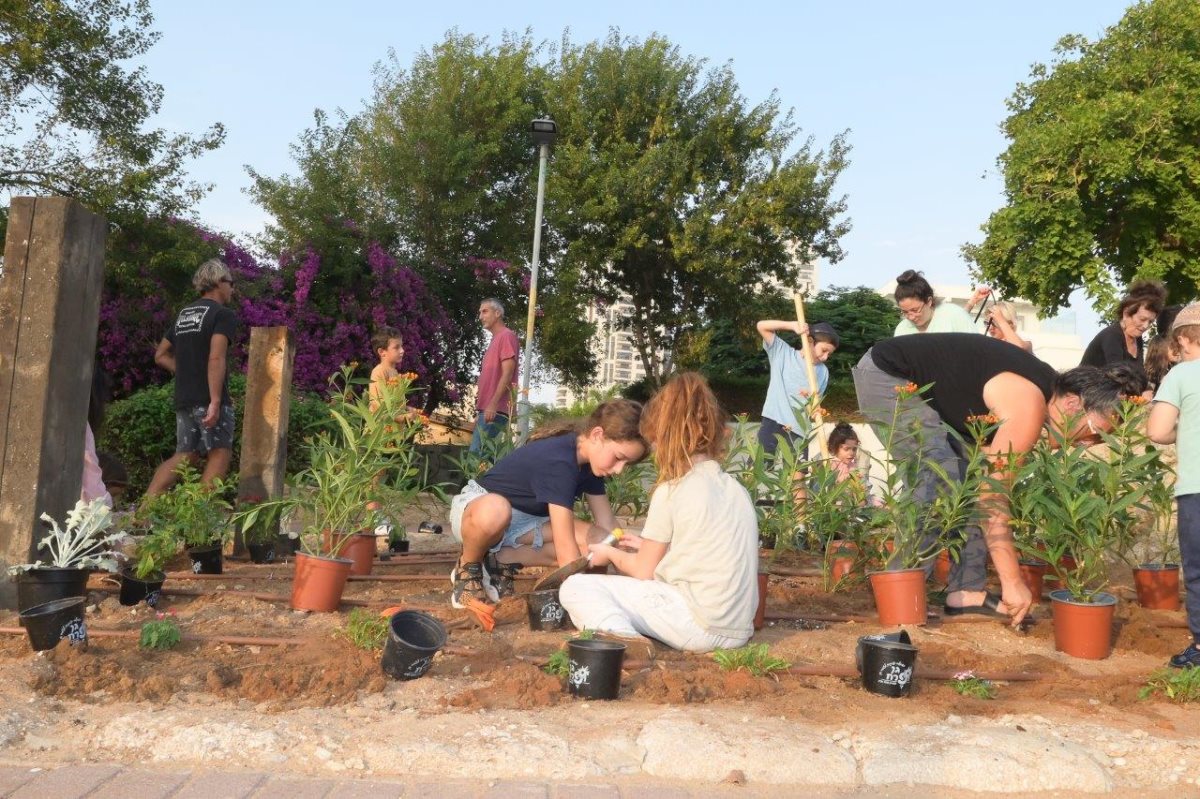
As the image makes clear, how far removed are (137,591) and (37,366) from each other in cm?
106

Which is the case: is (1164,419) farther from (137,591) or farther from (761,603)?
(137,591)

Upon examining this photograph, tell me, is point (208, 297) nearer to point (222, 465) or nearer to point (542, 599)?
point (222, 465)

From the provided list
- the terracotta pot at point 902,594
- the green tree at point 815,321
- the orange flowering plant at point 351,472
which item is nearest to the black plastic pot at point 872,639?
the terracotta pot at point 902,594

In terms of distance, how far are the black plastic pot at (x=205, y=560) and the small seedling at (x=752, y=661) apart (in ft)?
9.99

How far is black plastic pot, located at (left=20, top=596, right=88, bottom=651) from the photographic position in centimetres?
379

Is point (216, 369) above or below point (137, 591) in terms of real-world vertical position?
above

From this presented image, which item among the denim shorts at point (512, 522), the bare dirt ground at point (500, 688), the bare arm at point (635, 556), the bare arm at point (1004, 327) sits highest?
the bare arm at point (1004, 327)

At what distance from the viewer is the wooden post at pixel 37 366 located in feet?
15.3

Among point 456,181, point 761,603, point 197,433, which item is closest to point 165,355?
point 197,433

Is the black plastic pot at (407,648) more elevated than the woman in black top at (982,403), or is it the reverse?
the woman in black top at (982,403)

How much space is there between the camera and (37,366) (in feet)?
15.6

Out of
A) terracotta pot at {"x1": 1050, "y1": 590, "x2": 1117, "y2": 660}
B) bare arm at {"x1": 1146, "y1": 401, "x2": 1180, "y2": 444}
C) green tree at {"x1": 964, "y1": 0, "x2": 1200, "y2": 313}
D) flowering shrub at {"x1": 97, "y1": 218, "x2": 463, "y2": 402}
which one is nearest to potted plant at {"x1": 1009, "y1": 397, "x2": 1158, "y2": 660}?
terracotta pot at {"x1": 1050, "y1": 590, "x2": 1117, "y2": 660}

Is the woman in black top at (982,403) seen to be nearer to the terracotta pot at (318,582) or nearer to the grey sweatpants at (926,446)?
the grey sweatpants at (926,446)

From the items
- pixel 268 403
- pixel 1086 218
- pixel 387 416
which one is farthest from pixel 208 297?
pixel 1086 218
